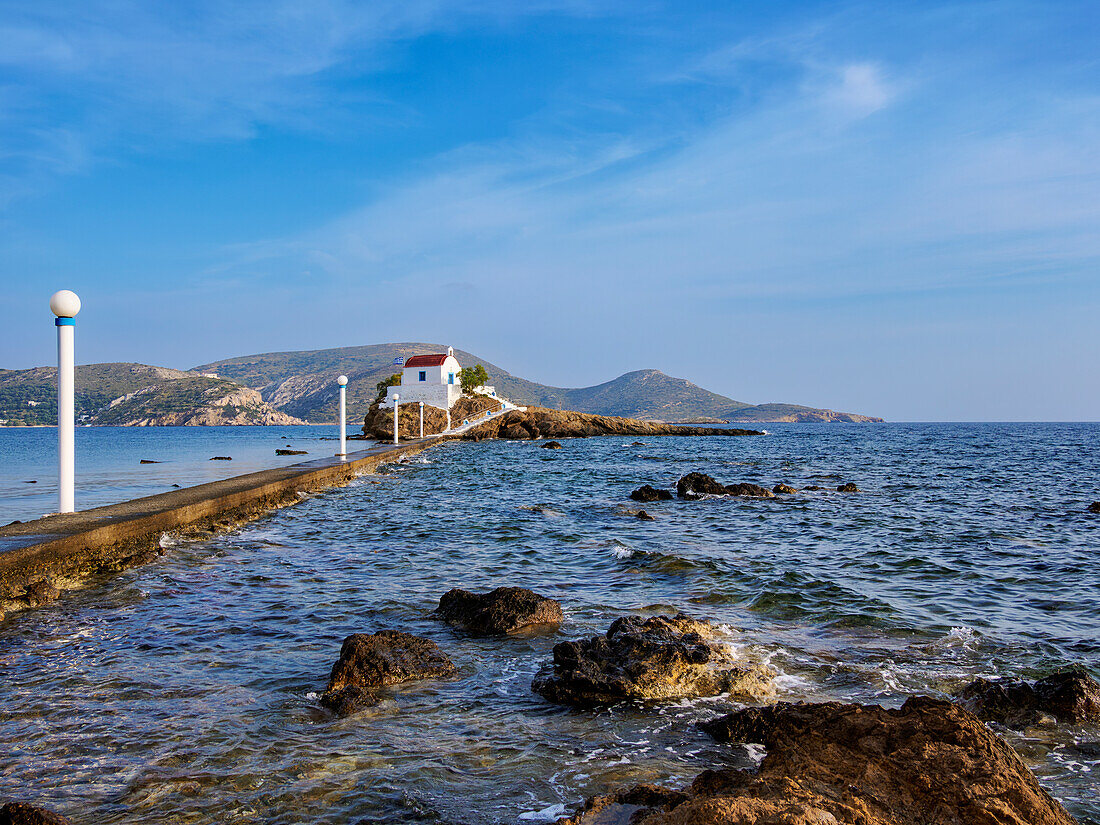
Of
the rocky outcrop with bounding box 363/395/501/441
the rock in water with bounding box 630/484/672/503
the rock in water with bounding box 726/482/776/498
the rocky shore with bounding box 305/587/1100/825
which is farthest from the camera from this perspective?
the rocky outcrop with bounding box 363/395/501/441

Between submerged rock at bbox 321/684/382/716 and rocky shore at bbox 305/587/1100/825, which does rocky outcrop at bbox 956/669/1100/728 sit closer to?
rocky shore at bbox 305/587/1100/825

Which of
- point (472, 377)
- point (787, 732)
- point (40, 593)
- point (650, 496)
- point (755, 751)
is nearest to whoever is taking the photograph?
point (787, 732)

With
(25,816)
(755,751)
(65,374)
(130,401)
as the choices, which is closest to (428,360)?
(65,374)

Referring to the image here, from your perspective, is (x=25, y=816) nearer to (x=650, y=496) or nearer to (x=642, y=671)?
(x=642, y=671)

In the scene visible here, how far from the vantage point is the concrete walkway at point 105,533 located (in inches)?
284

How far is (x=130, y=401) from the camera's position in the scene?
162 metres

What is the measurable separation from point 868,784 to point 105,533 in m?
9.66

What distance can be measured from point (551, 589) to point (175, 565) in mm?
5340

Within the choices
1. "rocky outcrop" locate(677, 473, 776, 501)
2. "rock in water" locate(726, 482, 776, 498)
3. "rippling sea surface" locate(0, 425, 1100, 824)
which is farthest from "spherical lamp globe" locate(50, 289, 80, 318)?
"rock in water" locate(726, 482, 776, 498)

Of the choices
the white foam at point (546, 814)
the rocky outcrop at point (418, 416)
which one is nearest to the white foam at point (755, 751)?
the white foam at point (546, 814)

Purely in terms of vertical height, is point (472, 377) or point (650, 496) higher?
point (472, 377)

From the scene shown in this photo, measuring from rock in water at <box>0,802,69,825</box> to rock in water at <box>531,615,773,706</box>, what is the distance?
2974mm

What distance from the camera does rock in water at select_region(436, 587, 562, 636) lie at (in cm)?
654

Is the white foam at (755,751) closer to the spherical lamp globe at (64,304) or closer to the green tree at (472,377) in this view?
the spherical lamp globe at (64,304)
